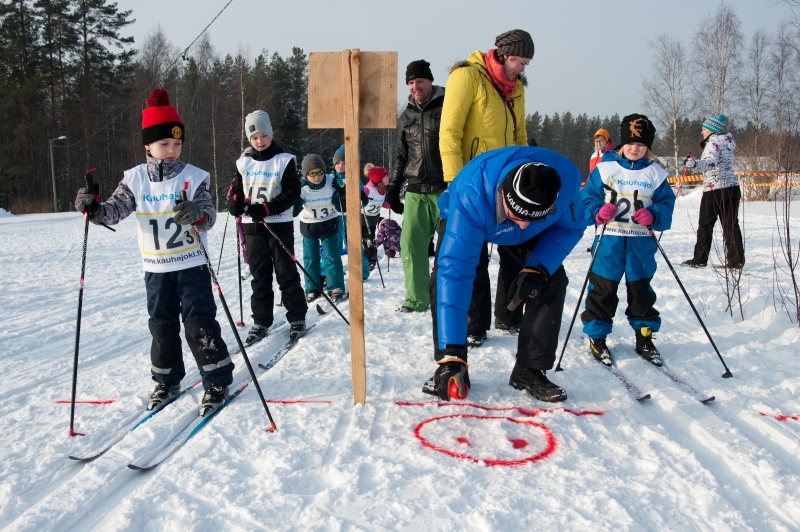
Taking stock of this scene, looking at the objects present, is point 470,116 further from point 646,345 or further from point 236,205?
point 646,345

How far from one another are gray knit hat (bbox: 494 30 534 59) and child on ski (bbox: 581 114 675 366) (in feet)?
3.03

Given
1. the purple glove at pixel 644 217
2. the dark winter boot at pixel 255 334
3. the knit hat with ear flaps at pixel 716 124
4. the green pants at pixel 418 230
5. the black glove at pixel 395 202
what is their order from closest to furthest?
the purple glove at pixel 644 217 → the dark winter boot at pixel 255 334 → the green pants at pixel 418 230 → the black glove at pixel 395 202 → the knit hat with ear flaps at pixel 716 124

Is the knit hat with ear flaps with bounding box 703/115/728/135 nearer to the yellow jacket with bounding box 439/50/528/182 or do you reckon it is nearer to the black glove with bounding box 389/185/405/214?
the yellow jacket with bounding box 439/50/528/182

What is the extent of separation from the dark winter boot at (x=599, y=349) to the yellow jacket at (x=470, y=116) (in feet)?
5.39

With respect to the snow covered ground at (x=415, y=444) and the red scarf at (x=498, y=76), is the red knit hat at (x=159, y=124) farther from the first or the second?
the red scarf at (x=498, y=76)

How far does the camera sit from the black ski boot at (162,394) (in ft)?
10.3

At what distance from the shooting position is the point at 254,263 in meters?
4.76

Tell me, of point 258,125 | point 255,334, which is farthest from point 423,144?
point 255,334

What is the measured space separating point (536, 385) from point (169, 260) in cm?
229

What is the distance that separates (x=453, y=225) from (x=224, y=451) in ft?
5.23

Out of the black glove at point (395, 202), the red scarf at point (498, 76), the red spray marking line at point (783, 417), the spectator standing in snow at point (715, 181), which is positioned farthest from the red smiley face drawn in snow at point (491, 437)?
the spectator standing in snow at point (715, 181)

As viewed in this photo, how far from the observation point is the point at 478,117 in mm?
4164

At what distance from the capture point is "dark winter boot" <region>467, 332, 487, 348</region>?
13.7ft

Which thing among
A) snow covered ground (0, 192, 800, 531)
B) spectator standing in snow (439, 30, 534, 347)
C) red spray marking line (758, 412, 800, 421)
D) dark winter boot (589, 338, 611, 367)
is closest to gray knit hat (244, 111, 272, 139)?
spectator standing in snow (439, 30, 534, 347)
